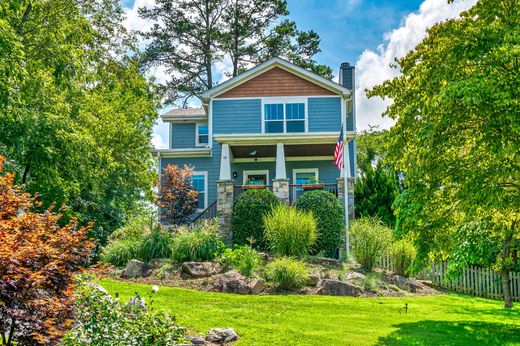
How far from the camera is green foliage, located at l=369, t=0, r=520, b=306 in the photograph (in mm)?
7016

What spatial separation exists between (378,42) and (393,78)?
10.2m

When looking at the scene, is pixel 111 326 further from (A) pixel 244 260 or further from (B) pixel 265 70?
(B) pixel 265 70

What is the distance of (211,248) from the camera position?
44.3 ft

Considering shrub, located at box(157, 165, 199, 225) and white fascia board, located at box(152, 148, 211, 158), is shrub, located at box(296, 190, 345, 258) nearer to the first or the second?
shrub, located at box(157, 165, 199, 225)

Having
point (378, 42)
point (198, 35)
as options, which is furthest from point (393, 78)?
point (198, 35)

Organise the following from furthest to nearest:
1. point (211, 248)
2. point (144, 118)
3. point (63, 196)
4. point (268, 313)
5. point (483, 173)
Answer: point (144, 118)
point (211, 248)
point (63, 196)
point (268, 313)
point (483, 173)

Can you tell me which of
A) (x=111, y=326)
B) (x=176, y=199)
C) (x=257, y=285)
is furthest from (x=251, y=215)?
(x=111, y=326)

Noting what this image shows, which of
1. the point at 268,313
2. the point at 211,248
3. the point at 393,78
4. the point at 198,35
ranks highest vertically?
the point at 198,35

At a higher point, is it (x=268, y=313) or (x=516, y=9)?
(x=516, y=9)

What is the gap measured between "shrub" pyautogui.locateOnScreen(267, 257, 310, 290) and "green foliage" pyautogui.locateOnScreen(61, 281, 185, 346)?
4810 mm

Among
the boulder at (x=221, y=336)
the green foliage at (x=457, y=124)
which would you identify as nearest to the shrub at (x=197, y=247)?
the boulder at (x=221, y=336)

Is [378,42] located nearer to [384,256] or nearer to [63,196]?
[384,256]

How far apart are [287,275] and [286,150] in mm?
9016

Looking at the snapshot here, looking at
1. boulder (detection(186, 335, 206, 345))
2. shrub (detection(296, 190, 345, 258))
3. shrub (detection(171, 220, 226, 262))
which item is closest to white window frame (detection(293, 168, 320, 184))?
shrub (detection(296, 190, 345, 258))
